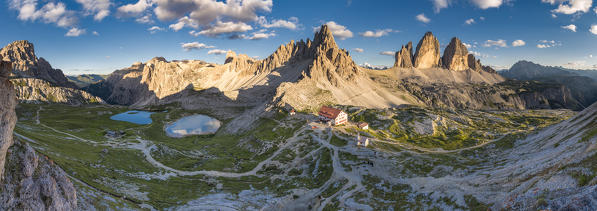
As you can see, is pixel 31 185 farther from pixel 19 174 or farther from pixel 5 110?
pixel 5 110

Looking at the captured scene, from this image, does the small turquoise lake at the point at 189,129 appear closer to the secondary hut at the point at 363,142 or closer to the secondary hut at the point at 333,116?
the secondary hut at the point at 333,116

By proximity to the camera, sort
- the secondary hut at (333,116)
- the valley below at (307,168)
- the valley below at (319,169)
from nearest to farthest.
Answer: the valley below at (307,168), the valley below at (319,169), the secondary hut at (333,116)

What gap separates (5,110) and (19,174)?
321 inches

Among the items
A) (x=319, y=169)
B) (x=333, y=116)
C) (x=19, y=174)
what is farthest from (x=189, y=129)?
(x=19, y=174)

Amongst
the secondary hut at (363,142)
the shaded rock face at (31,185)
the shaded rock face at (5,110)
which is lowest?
the secondary hut at (363,142)

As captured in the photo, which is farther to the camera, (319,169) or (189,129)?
(189,129)

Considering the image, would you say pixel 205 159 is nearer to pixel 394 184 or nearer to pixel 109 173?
pixel 109 173

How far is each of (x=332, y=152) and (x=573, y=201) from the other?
77.7 metres

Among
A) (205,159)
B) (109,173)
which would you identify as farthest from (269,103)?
(109,173)

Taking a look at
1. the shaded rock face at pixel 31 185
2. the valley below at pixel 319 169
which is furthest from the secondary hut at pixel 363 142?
the shaded rock face at pixel 31 185

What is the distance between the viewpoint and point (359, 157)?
308 ft

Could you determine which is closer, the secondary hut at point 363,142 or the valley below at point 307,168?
the valley below at point 307,168

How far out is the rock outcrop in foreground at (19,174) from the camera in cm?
2850

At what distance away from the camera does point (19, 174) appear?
3062 cm
